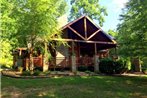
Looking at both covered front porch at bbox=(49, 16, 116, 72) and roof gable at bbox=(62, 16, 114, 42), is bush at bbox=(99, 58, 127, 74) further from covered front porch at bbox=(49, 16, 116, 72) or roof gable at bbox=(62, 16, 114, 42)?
roof gable at bbox=(62, 16, 114, 42)

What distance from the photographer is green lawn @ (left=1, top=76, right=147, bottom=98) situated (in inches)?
630

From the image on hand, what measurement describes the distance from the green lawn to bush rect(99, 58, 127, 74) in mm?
6618

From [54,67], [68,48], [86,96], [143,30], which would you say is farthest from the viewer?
[68,48]

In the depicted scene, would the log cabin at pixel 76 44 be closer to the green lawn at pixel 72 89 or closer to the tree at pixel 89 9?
the green lawn at pixel 72 89

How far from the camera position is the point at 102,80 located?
70.4 ft

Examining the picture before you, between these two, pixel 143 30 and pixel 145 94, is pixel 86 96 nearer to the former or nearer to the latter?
pixel 145 94

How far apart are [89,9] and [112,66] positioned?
28804 millimetres

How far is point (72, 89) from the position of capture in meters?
17.3

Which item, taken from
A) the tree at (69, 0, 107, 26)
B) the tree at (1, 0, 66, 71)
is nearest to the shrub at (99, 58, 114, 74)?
the tree at (1, 0, 66, 71)

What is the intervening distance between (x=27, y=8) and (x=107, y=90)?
38.3 feet

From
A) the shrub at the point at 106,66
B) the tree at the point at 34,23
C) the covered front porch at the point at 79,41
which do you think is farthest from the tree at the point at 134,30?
the tree at the point at 34,23

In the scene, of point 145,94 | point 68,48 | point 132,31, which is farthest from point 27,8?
point 145,94

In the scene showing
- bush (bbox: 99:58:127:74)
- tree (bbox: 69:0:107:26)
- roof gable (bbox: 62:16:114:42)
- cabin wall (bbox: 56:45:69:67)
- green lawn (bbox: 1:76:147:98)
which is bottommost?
green lawn (bbox: 1:76:147:98)

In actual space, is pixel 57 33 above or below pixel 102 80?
above
